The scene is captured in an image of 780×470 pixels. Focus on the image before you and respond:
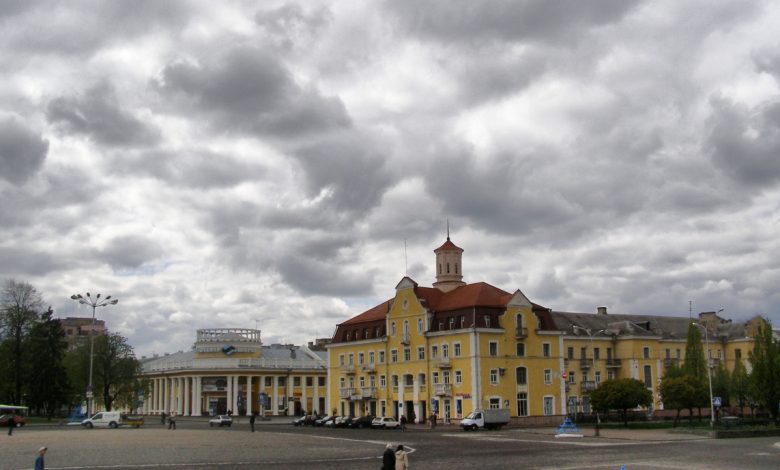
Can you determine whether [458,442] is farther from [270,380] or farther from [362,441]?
[270,380]

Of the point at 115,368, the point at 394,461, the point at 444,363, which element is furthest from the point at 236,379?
the point at 394,461

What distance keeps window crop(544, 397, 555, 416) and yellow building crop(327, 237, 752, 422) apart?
0.37ft

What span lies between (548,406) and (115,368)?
182 ft

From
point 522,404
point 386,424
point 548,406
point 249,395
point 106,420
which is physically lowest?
point 386,424

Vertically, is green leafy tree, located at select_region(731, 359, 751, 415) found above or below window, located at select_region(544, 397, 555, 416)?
above

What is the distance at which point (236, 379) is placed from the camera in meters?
125

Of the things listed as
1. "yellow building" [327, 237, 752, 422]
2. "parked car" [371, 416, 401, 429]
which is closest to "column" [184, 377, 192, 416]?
"yellow building" [327, 237, 752, 422]

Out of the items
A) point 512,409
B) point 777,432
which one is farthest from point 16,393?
point 777,432

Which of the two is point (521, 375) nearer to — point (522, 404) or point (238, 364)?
point (522, 404)

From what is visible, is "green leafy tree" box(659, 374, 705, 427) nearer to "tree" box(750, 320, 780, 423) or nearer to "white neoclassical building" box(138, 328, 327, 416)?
"tree" box(750, 320, 780, 423)

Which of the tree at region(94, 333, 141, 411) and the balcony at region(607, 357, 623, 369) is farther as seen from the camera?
the tree at region(94, 333, 141, 411)

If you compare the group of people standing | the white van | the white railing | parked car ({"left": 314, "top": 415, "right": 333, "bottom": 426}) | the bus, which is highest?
the white railing

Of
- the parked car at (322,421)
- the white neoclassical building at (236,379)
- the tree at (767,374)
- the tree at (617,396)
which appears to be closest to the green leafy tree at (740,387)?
the tree at (617,396)

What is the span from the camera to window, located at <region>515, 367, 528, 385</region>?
279 ft
